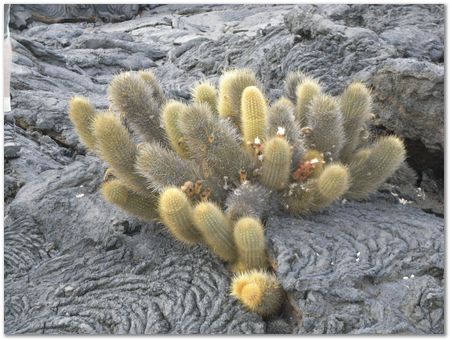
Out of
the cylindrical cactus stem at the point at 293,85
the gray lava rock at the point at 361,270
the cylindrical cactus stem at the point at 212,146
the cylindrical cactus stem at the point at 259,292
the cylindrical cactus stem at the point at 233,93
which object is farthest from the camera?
the cylindrical cactus stem at the point at 293,85

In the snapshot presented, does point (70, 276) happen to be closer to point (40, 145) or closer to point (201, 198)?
point (201, 198)

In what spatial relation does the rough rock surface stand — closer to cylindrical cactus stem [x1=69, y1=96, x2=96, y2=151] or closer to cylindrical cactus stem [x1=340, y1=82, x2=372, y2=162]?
cylindrical cactus stem [x1=340, y1=82, x2=372, y2=162]

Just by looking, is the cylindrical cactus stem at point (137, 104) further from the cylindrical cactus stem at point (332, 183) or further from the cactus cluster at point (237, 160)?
the cylindrical cactus stem at point (332, 183)

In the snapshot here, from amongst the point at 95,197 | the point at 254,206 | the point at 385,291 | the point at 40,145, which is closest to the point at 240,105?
the point at 254,206

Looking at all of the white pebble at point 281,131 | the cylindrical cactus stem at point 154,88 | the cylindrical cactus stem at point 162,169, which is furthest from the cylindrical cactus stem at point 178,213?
the cylindrical cactus stem at point 154,88

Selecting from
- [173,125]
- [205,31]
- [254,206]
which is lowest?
[205,31]

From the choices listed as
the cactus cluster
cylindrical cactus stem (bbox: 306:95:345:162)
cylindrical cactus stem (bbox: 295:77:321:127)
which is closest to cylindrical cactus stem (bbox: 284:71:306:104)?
the cactus cluster
